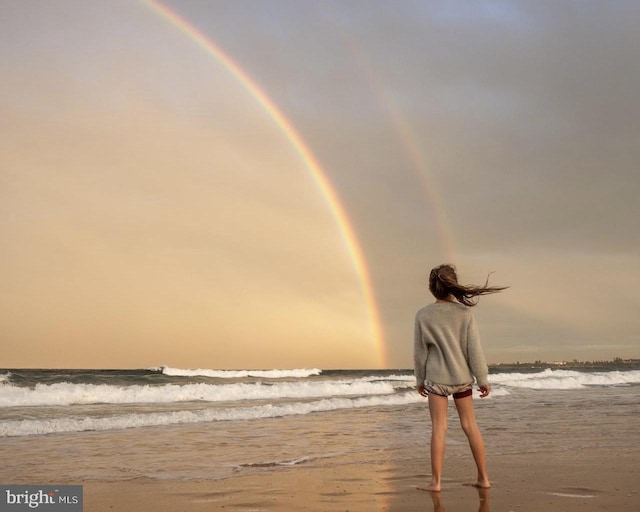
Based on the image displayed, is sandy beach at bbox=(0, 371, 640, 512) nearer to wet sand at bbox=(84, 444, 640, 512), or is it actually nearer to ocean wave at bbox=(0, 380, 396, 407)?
wet sand at bbox=(84, 444, 640, 512)

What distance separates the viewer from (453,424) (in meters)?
14.4

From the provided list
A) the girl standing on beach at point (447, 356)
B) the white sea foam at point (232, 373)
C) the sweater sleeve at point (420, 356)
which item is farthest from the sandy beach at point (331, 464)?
the white sea foam at point (232, 373)

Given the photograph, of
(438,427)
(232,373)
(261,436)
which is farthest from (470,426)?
(232,373)

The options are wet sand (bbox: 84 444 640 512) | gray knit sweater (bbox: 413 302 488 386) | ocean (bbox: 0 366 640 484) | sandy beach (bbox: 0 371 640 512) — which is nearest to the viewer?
wet sand (bbox: 84 444 640 512)

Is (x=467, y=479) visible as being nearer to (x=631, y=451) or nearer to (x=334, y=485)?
(x=334, y=485)

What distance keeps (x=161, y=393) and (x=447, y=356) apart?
73.4 feet

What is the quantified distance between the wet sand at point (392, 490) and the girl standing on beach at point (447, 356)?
1.82ft

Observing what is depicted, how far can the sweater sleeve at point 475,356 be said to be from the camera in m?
6.44

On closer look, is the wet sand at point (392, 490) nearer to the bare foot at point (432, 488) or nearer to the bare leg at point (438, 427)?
the bare foot at point (432, 488)

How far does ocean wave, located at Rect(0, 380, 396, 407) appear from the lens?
24438 millimetres

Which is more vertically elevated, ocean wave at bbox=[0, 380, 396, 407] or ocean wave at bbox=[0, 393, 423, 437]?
ocean wave at bbox=[0, 380, 396, 407]

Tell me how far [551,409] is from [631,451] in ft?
30.3

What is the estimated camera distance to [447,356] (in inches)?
255

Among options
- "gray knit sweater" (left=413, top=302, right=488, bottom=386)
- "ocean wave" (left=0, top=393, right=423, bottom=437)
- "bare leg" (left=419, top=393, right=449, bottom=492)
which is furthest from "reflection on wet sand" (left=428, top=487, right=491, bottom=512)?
"ocean wave" (left=0, top=393, right=423, bottom=437)
